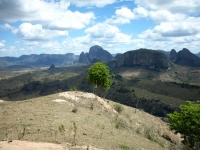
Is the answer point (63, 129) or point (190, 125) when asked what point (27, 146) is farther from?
point (190, 125)

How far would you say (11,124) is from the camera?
27.7 meters

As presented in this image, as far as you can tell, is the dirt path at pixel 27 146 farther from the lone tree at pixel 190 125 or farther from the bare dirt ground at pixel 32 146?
the lone tree at pixel 190 125

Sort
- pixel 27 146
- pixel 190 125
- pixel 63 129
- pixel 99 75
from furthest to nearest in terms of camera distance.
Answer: pixel 99 75, pixel 190 125, pixel 63 129, pixel 27 146

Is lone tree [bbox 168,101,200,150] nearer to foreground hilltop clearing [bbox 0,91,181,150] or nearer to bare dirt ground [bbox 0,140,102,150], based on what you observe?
foreground hilltop clearing [bbox 0,91,181,150]

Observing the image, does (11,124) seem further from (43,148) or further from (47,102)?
(47,102)

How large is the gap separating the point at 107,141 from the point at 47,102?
20.6m

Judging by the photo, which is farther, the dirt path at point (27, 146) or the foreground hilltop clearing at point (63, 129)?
the foreground hilltop clearing at point (63, 129)

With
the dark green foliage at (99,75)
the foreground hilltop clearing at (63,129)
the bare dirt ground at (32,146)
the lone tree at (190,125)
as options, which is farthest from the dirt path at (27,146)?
the dark green foliage at (99,75)

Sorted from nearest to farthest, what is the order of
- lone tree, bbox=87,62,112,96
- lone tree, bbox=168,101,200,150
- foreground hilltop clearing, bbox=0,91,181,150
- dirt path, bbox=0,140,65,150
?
1. dirt path, bbox=0,140,65,150
2. foreground hilltop clearing, bbox=0,91,181,150
3. lone tree, bbox=168,101,200,150
4. lone tree, bbox=87,62,112,96

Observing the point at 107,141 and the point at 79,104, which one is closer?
the point at 107,141

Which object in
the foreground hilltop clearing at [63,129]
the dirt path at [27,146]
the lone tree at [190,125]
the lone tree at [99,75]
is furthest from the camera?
the lone tree at [99,75]

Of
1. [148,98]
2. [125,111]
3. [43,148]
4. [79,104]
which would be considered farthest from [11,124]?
[148,98]

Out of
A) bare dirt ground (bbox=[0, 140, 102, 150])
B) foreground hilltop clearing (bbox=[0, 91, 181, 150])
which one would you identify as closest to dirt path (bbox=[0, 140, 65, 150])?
bare dirt ground (bbox=[0, 140, 102, 150])

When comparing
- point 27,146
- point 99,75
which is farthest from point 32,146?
point 99,75
